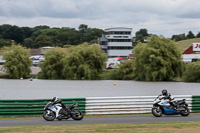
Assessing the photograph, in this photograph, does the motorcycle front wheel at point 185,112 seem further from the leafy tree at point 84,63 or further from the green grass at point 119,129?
the leafy tree at point 84,63

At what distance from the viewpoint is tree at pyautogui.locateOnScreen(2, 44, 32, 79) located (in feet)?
273

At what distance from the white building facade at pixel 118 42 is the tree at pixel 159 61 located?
78356 millimetres

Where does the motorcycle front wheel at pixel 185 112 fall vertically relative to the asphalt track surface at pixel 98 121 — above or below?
above

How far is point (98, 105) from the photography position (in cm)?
2141

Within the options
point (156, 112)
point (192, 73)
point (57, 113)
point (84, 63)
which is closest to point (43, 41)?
point (84, 63)

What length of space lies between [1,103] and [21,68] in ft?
211

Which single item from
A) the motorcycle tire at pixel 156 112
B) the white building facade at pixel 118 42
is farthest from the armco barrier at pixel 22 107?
the white building facade at pixel 118 42

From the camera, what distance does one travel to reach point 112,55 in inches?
5960

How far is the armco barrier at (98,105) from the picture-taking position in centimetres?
2062

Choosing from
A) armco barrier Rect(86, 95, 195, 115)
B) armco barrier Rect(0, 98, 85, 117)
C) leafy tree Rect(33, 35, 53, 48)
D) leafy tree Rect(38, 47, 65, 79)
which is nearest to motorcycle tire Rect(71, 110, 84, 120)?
armco barrier Rect(0, 98, 85, 117)

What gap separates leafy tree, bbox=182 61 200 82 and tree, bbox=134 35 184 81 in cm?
152

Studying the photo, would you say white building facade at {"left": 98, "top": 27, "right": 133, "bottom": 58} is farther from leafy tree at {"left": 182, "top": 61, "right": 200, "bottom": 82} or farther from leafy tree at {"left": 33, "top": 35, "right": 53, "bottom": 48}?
leafy tree at {"left": 182, "top": 61, "right": 200, "bottom": 82}

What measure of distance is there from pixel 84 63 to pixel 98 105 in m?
55.3

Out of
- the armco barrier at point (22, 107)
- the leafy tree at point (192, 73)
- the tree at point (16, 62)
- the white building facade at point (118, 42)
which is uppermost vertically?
the white building facade at point (118, 42)
